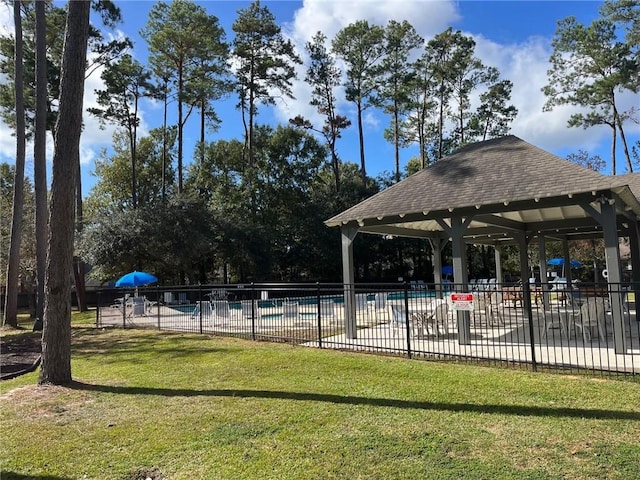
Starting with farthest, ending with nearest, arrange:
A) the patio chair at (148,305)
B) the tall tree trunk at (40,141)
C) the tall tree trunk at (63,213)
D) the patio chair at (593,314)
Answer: the tall tree trunk at (40,141)
the patio chair at (148,305)
the patio chair at (593,314)
the tall tree trunk at (63,213)

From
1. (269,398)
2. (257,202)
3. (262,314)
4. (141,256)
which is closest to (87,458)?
(269,398)

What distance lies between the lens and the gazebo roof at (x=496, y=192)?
8.25 meters

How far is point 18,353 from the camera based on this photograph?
33.8 feet

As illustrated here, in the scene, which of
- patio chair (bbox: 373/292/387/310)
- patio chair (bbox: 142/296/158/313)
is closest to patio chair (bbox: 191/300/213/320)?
patio chair (bbox: 142/296/158/313)

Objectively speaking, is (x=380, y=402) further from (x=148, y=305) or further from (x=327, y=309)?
(x=148, y=305)

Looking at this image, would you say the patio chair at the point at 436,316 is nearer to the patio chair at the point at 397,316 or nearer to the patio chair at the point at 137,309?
the patio chair at the point at 397,316

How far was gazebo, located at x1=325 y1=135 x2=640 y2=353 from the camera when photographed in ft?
26.0

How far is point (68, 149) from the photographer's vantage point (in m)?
6.57

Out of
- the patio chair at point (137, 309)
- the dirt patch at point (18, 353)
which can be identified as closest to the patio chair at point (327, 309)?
the dirt patch at point (18, 353)

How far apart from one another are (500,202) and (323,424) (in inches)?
228

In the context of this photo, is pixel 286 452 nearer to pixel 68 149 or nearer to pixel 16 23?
pixel 68 149

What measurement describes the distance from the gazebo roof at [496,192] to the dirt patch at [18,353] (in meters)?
7.04

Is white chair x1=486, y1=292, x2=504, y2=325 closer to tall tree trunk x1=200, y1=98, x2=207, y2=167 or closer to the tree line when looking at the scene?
the tree line

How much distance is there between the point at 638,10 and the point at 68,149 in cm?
3270
